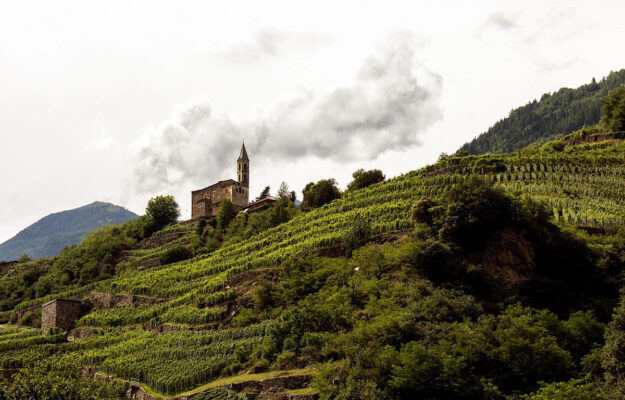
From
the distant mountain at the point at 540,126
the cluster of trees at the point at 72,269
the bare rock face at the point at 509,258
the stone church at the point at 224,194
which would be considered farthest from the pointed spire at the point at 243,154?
the distant mountain at the point at 540,126

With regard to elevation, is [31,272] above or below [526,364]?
above

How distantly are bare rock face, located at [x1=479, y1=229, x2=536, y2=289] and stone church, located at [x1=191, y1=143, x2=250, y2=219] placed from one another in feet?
197

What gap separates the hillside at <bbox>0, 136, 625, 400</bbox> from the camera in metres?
34.2

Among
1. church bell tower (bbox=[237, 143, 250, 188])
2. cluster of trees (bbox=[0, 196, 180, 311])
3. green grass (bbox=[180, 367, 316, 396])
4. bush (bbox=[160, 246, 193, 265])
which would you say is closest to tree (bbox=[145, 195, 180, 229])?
cluster of trees (bbox=[0, 196, 180, 311])

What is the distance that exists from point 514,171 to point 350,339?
3289 cm

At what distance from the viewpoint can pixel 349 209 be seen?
212 feet

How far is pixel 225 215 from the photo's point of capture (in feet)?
288

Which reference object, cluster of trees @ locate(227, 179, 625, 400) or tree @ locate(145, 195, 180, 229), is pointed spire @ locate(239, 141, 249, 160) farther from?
cluster of trees @ locate(227, 179, 625, 400)

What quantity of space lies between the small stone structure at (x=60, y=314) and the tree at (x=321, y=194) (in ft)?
93.8

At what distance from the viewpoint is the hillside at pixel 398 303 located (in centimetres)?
Answer: 3422

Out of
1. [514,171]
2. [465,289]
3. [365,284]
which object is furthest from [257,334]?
[514,171]

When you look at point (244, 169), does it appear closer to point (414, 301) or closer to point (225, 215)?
point (225, 215)

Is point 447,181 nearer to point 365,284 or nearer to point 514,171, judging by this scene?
point 514,171

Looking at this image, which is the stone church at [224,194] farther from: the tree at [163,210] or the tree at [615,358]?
the tree at [615,358]
